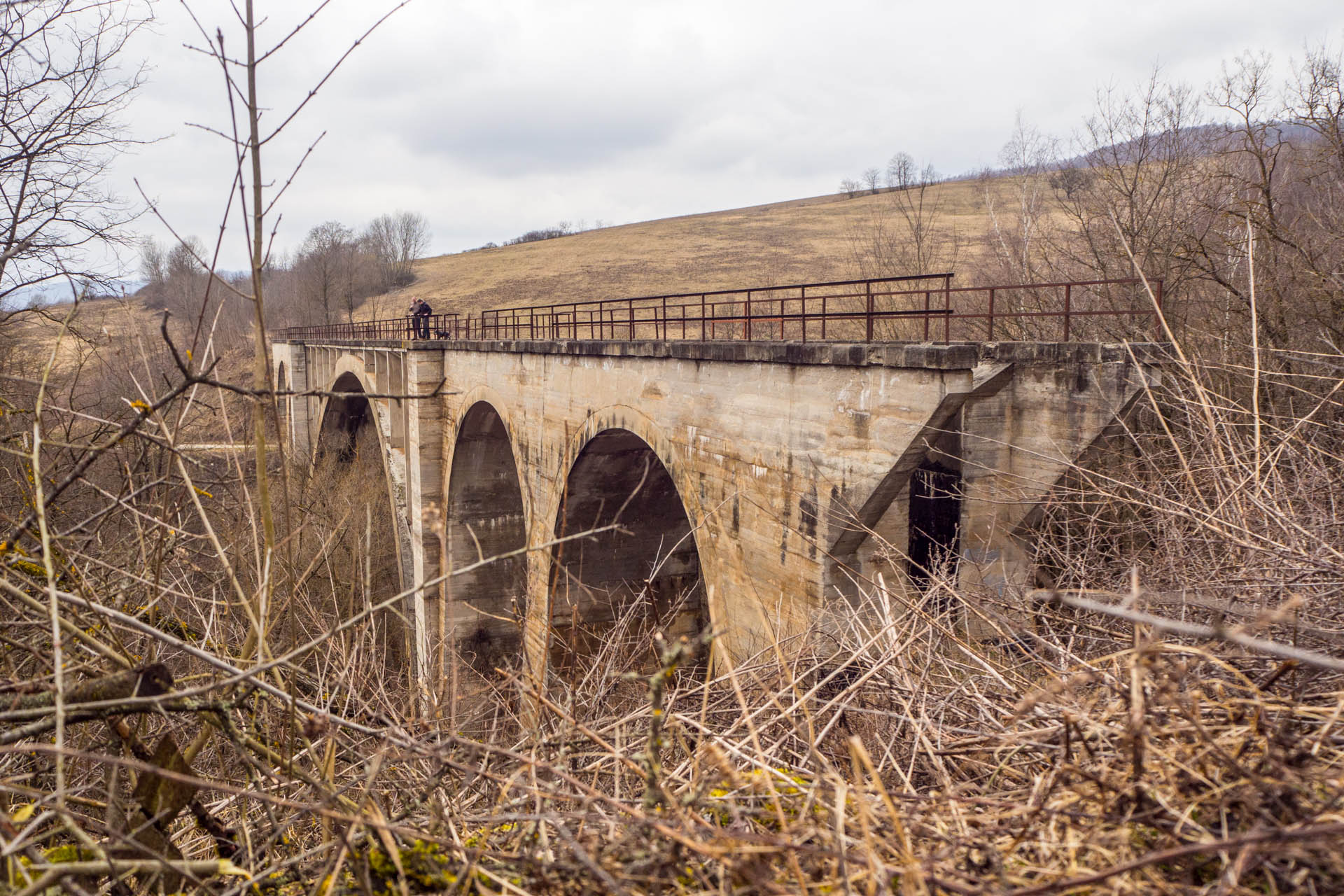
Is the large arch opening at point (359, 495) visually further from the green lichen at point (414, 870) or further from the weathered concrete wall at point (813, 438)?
the green lichen at point (414, 870)

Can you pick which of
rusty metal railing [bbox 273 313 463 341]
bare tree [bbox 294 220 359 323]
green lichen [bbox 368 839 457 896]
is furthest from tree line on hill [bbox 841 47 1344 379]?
bare tree [bbox 294 220 359 323]

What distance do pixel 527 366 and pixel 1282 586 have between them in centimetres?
1266

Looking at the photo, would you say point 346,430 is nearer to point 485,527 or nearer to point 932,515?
point 485,527

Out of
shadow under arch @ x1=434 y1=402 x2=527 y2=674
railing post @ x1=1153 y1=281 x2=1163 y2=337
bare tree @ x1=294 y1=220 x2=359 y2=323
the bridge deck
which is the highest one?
bare tree @ x1=294 y1=220 x2=359 y2=323

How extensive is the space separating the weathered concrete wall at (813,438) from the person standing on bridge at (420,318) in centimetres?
931

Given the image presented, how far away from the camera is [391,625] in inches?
845

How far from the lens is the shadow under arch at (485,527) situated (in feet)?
59.3

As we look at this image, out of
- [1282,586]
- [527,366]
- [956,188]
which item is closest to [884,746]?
[1282,586]

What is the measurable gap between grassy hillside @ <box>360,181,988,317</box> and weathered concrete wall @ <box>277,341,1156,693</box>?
1183 inches

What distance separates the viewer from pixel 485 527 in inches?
747

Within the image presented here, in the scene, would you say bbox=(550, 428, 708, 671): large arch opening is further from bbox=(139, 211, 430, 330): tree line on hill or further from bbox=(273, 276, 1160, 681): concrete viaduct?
bbox=(139, 211, 430, 330): tree line on hill

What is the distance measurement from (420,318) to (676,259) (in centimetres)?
4194

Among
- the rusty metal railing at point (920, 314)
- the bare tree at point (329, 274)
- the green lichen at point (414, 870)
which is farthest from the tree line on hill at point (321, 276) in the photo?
the green lichen at point (414, 870)

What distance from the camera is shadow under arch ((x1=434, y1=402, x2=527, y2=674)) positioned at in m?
18.1
